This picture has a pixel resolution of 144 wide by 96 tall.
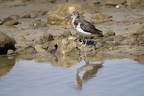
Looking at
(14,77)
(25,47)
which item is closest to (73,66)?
(14,77)

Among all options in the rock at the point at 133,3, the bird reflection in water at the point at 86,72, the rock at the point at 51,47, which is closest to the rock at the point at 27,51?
the rock at the point at 51,47

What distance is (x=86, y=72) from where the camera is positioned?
10711 millimetres

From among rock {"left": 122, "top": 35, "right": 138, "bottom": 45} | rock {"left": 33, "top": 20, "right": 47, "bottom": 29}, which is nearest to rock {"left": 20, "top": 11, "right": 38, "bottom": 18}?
rock {"left": 33, "top": 20, "right": 47, "bottom": 29}

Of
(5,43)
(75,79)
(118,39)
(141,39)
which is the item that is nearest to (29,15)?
(5,43)

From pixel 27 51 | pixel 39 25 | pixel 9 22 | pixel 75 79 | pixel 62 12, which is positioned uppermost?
pixel 62 12

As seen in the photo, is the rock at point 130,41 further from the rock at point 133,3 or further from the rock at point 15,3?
the rock at point 15,3

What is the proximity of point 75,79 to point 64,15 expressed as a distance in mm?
6913

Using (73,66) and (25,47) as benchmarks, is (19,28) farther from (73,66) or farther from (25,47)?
(73,66)

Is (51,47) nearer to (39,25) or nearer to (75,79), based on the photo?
(39,25)

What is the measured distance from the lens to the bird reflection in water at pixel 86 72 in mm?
9819

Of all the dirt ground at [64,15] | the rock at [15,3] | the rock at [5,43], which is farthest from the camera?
the rock at [15,3]

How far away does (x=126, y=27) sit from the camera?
15.4m

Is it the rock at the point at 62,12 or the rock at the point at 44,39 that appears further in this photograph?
the rock at the point at 62,12

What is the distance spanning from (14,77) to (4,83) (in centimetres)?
67
